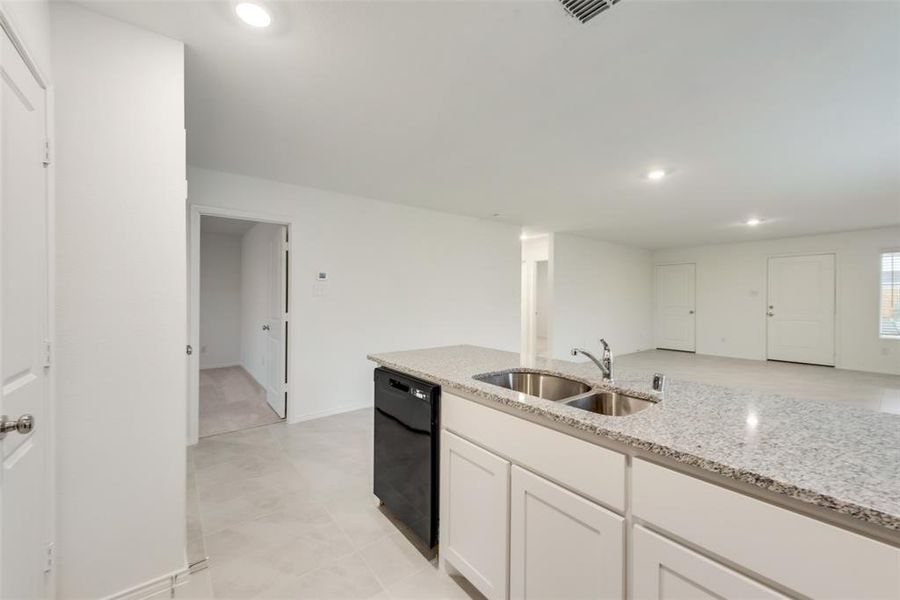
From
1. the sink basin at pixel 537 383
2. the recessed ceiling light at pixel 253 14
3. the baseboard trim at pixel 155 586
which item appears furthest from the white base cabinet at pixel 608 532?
the recessed ceiling light at pixel 253 14

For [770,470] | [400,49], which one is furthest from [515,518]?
[400,49]

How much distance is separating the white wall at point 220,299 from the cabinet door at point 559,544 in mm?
6856

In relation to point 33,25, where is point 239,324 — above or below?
below

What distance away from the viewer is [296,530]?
204 centimetres

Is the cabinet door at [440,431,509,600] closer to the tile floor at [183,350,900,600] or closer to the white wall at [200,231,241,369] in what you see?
the tile floor at [183,350,900,600]

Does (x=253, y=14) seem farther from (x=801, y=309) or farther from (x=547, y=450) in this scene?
(x=801, y=309)

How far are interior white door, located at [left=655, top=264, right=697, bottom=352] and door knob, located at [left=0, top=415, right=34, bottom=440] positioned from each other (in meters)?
9.67

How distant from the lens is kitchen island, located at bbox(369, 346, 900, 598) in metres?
0.70

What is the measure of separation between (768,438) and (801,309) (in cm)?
818

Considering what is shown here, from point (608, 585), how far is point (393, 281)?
3803 mm

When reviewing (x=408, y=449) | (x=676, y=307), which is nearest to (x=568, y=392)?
(x=408, y=449)

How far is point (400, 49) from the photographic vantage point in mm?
1752

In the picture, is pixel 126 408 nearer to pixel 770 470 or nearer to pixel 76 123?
pixel 76 123

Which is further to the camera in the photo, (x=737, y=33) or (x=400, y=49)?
(x=400, y=49)
